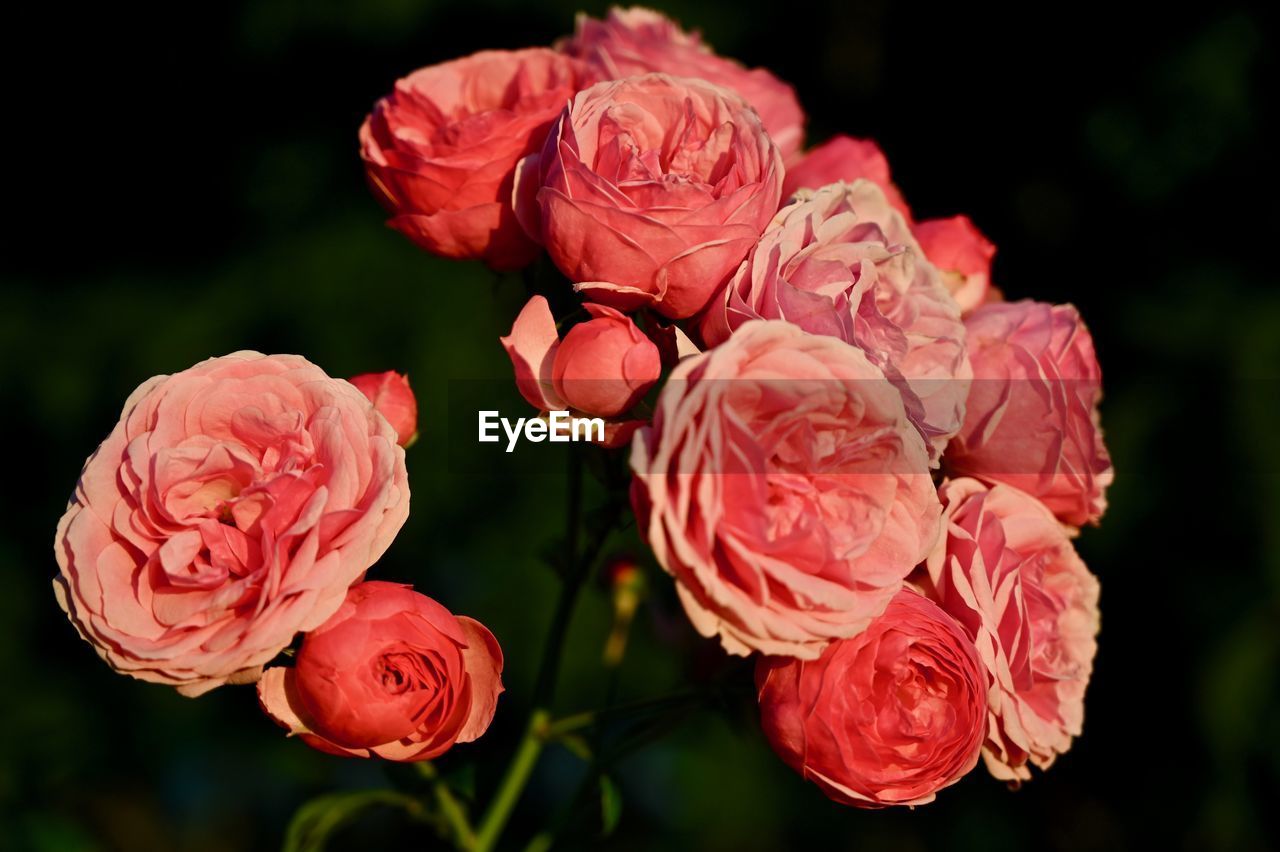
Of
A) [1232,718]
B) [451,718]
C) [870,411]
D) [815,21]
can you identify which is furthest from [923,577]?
[815,21]

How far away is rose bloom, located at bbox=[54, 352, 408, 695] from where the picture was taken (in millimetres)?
646

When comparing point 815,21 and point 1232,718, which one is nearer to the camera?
point 1232,718

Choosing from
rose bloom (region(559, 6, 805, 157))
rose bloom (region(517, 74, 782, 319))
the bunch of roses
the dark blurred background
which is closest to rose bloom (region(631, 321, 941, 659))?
the bunch of roses

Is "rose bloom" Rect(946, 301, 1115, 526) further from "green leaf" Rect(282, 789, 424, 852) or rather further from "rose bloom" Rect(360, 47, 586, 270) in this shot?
"green leaf" Rect(282, 789, 424, 852)

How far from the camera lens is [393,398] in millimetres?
806

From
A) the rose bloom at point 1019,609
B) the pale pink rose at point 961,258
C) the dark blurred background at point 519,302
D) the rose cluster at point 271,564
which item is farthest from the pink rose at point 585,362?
the dark blurred background at point 519,302

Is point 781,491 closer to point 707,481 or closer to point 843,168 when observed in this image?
point 707,481

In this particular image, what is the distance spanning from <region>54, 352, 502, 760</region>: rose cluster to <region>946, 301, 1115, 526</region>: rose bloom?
41 cm

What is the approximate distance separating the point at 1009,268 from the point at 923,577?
1.62 metres

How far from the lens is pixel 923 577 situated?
783 mm

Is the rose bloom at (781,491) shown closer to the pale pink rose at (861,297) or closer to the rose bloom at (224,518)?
the pale pink rose at (861,297)

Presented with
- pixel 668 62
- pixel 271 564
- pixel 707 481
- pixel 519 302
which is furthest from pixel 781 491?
pixel 519 302

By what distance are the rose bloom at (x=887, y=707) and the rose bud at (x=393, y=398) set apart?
1.02ft

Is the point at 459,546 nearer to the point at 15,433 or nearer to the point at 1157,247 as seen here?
the point at 15,433
